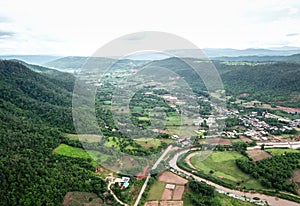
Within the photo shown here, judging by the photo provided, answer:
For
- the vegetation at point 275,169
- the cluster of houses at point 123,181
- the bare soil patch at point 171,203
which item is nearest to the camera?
the bare soil patch at point 171,203

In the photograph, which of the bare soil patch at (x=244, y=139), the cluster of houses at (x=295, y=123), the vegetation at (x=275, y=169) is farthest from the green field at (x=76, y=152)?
the cluster of houses at (x=295, y=123)

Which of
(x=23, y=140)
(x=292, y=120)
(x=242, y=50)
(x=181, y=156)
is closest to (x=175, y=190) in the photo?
(x=181, y=156)

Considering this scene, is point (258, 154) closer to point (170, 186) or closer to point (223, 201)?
point (223, 201)

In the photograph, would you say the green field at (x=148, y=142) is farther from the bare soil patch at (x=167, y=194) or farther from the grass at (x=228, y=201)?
the grass at (x=228, y=201)

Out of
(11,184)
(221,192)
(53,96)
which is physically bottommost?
(221,192)

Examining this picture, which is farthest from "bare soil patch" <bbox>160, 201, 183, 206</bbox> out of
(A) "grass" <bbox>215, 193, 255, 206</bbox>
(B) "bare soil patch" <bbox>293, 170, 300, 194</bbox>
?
(B) "bare soil patch" <bbox>293, 170, 300, 194</bbox>

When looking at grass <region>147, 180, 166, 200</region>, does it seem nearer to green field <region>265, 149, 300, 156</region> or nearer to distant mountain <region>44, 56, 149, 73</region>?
distant mountain <region>44, 56, 149, 73</region>

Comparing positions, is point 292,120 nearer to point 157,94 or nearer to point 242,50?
point 157,94
